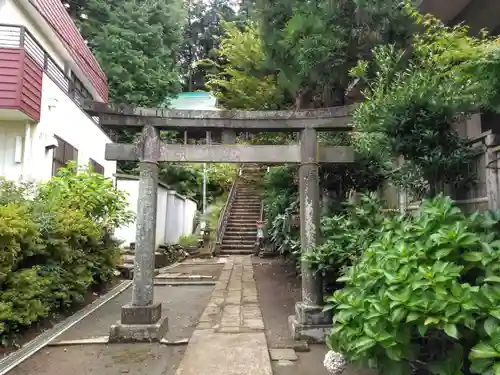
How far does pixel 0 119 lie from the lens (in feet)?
27.7

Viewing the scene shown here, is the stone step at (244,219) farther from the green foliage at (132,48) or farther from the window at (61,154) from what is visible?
the window at (61,154)

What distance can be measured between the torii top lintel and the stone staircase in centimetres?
1020

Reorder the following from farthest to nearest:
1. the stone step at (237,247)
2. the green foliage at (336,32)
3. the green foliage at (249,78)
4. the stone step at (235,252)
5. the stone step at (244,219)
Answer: the stone step at (244,219) → the stone step at (237,247) → the stone step at (235,252) → the green foliage at (249,78) → the green foliage at (336,32)

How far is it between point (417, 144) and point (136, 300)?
4.23 meters

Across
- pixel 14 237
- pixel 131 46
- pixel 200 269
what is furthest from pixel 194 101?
pixel 14 237

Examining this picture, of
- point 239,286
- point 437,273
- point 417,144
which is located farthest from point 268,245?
point 437,273

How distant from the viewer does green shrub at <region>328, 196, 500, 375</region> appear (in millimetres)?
2451

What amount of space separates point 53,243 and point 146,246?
1632mm

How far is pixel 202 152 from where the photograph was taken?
5766 millimetres

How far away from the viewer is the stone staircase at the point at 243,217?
17297mm

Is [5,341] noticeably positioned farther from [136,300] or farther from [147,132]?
[147,132]

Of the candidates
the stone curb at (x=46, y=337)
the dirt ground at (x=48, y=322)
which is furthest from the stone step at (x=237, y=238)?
the stone curb at (x=46, y=337)

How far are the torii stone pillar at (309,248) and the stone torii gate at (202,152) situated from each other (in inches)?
0.6

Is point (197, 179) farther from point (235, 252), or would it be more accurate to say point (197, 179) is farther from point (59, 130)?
point (59, 130)
